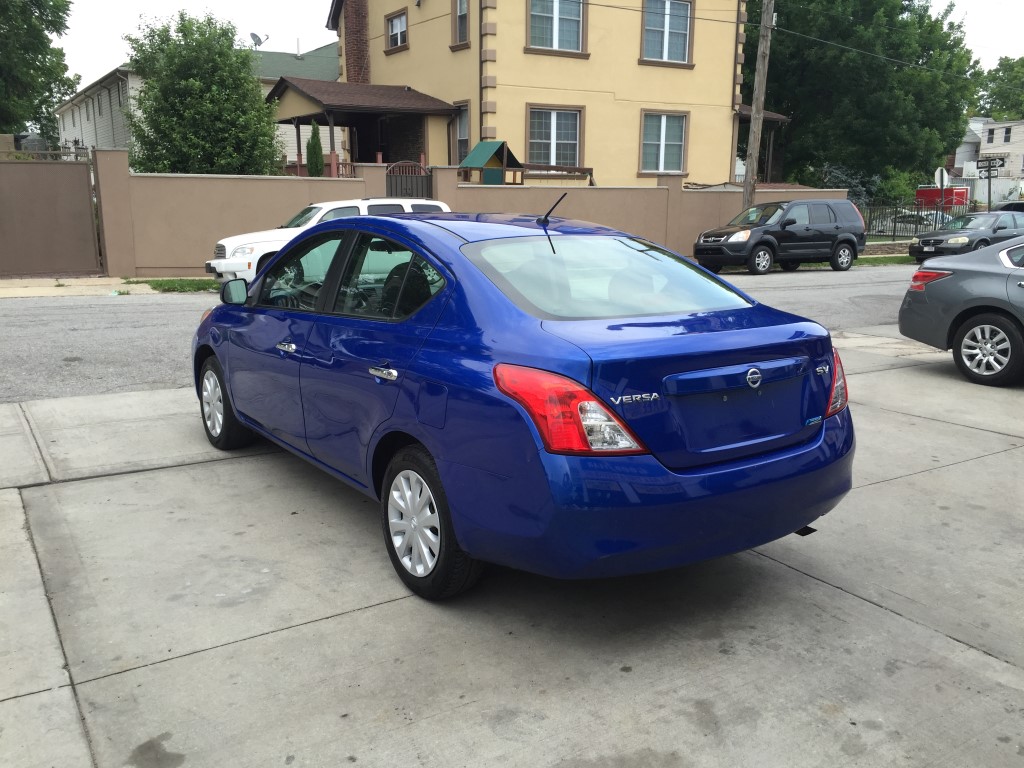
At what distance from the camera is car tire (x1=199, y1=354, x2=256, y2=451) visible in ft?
19.3

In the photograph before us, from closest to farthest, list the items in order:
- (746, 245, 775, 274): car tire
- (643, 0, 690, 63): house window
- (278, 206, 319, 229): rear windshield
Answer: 1. (278, 206, 319, 229): rear windshield
2. (746, 245, 775, 274): car tire
3. (643, 0, 690, 63): house window

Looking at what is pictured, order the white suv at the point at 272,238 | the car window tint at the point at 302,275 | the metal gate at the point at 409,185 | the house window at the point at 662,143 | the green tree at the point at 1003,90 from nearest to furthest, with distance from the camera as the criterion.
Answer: the car window tint at the point at 302,275 < the white suv at the point at 272,238 < the metal gate at the point at 409,185 < the house window at the point at 662,143 < the green tree at the point at 1003,90

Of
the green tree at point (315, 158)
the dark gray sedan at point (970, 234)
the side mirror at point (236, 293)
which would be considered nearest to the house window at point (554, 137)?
the green tree at point (315, 158)

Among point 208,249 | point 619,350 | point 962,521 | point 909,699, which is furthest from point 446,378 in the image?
point 208,249

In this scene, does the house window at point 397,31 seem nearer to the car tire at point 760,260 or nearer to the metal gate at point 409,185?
the metal gate at point 409,185

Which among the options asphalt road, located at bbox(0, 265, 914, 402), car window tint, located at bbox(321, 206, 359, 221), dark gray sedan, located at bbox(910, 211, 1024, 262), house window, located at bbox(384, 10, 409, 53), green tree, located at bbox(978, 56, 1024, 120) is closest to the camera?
asphalt road, located at bbox(0, 265, 914, 402)

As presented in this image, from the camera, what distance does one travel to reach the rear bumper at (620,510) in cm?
317

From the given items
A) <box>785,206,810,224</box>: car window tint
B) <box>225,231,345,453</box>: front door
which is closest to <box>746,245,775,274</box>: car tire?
<box>785,206,810,224</box>: car window tint

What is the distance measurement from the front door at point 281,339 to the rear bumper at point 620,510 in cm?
159

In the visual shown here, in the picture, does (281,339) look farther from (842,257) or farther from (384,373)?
(842,257)

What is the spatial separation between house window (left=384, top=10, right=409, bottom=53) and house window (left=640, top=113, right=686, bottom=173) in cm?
779

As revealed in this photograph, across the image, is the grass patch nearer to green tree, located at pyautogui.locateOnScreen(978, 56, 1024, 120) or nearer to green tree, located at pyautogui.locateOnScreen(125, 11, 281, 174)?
green tree, located at pyautogui.locateOnScreen(125, 11, 281, 174)

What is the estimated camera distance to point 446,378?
358 cm

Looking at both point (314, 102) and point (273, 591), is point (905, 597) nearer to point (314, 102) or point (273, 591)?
point (273, 591)
